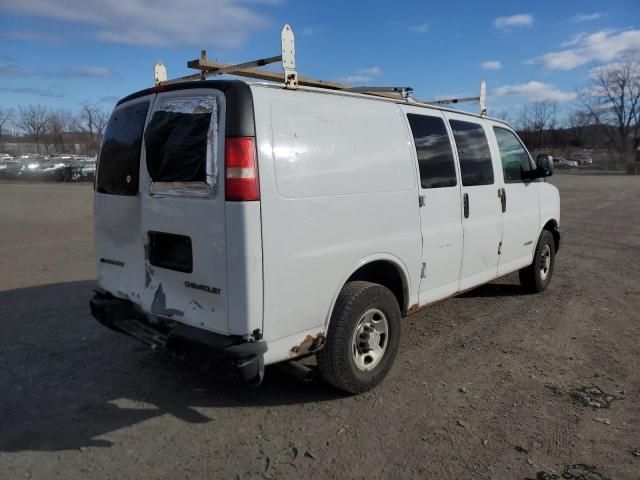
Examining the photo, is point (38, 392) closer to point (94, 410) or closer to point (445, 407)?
point (94, 410)

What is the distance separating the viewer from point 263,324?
3.05 metres

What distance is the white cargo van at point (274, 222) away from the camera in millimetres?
2984

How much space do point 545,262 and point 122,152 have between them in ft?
17.0

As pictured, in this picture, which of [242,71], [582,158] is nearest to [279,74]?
[242,71]

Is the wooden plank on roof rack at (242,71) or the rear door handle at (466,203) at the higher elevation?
the wooden plank on roof rack at (242,71)

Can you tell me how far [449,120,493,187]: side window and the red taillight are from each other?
2391 millimetres

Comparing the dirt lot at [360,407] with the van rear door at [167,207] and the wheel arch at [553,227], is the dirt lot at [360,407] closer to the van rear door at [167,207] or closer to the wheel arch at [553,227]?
the van rear door at [167,207]

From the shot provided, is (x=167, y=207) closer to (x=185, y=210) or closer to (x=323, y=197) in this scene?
(x=185, y=210)

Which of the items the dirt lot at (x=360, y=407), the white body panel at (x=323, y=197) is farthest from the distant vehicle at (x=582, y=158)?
the white body panel at (x=323, y=197)

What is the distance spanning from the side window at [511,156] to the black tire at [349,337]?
7.97ft

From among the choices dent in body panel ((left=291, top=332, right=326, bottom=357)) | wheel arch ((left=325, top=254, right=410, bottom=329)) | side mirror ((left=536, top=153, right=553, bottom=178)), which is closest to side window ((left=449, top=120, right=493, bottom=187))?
side mirror ((left=536, top=153, right=553, bottom=178))

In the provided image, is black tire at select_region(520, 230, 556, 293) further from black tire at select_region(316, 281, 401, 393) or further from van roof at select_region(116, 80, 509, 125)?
black tire at select_region(316, 281, 401, 393)

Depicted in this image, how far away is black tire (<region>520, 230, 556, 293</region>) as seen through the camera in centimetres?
620

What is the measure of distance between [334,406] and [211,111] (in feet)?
7.11
